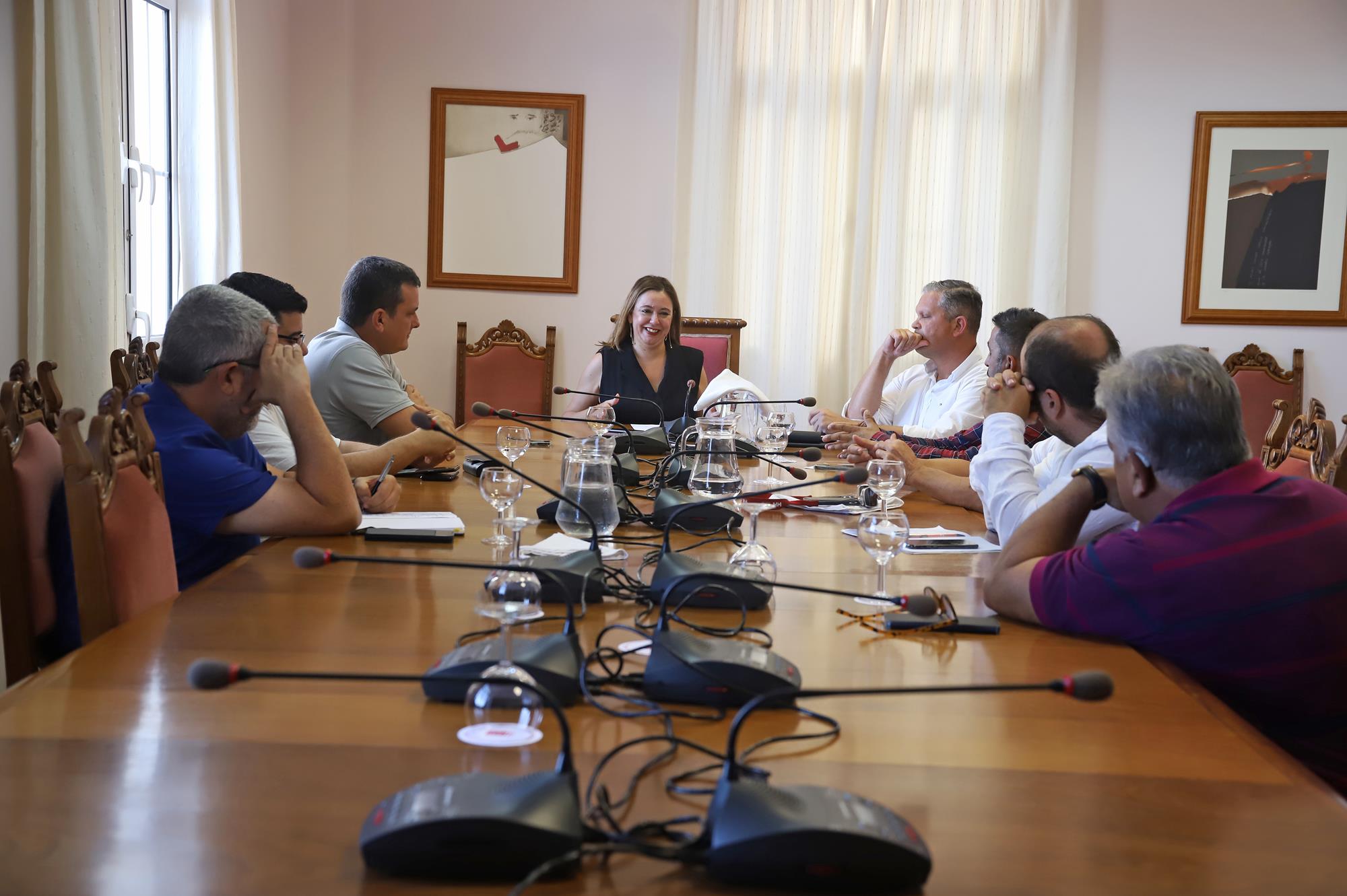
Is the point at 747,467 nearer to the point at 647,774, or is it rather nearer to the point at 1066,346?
the point at 1066,346

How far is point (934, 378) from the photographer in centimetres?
473

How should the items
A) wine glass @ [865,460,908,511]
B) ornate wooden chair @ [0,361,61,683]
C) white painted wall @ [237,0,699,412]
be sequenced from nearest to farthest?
ornate wooden chair @ [0,361,61,683]
wine glass @ [865,460,908,511]
white painted wall @ [237,0,699,412]

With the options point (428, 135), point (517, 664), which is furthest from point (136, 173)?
point (517, 664)

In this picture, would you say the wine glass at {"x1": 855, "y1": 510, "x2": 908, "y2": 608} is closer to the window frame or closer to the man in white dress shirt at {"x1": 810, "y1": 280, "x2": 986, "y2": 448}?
the man in white dress shirt at {"x1": 810, "y1": 280, "x2": 986, "y2": 448}

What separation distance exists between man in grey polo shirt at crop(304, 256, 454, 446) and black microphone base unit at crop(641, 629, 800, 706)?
2.10m

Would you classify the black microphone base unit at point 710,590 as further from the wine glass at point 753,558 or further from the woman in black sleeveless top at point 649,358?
the woman in black sleeveless top at point 649,358

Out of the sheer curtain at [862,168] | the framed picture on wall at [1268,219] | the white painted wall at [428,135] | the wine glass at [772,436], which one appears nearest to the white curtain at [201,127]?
the white painted wall at [428,135]

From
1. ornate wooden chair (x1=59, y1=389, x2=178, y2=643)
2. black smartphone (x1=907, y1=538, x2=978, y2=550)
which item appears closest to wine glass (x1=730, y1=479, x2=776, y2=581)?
black smartphone (x1=907, y1=538, x2=978, y2=550)

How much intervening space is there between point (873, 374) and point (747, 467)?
5.26ft

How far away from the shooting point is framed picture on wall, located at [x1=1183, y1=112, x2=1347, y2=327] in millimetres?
5820

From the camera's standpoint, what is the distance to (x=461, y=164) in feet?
19.5

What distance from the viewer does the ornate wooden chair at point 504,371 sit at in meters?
5.92

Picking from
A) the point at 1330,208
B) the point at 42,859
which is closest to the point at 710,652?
the point at 42,859

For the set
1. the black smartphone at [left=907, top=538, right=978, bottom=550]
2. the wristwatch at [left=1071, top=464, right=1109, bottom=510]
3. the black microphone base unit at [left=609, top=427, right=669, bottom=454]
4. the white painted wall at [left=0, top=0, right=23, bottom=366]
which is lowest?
the black smartphone at [left=907, top=538, right=978, bottom=550]
